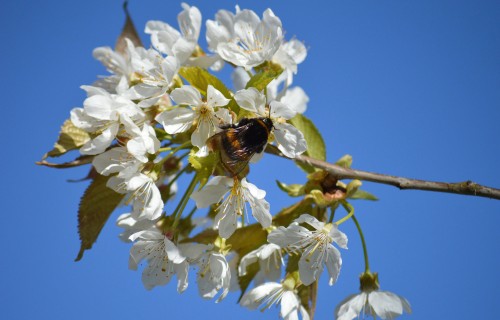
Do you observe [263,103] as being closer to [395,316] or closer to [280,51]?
[280,51]

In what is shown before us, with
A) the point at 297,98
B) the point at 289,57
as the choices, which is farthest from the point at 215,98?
the point at 297,98

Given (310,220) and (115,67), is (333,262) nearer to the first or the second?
(310,220)

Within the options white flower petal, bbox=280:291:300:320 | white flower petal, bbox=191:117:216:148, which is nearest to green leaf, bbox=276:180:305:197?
white flower petal, bbox=280:291:300:320

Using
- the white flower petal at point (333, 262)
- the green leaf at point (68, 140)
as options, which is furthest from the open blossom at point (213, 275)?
the green leaf at point (68, 140)

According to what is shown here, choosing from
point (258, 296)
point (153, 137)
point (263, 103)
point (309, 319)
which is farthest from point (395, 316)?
point (153, 137)

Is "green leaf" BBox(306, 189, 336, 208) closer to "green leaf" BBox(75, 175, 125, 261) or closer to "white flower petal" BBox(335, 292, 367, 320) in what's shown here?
"white flower petal" BBox(335, 292, 367, 320)

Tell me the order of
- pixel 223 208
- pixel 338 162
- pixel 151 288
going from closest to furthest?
1. pixel 223 208
2. pixel 151 288
3. pixel 338 162
